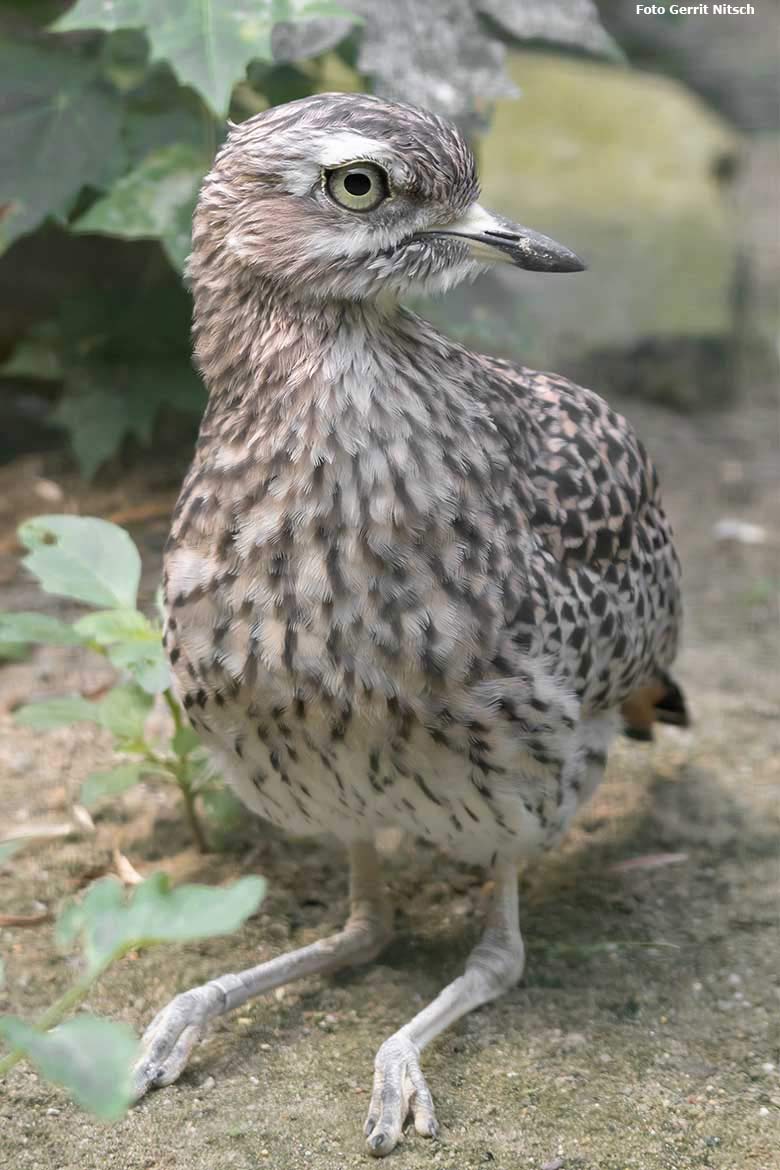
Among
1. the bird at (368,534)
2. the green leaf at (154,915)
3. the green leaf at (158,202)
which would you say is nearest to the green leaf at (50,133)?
the green leaf at (158,202)

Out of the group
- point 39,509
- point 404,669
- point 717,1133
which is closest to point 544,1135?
point 717,1133

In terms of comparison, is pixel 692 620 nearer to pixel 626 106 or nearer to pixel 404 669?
pixel 404 669

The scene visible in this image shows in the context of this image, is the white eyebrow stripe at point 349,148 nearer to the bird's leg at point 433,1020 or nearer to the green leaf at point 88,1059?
the green leaf at point 88,1059

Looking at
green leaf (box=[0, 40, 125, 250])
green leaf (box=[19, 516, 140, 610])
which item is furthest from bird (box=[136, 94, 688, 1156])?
green leaf (box=[0, 40, 125, 250])

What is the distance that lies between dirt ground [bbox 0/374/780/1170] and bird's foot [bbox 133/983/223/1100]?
0.04 m

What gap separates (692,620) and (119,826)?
7.54 feet

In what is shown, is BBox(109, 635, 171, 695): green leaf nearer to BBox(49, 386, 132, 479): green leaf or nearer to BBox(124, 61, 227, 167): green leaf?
BBox(124, 61, 227, 167): green leaf

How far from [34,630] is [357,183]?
4.67ft

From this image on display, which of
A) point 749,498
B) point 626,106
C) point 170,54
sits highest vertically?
point 170,54

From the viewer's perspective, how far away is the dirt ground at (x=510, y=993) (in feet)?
9.75

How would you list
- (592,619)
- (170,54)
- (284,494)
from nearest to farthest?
1. (284,494)
2. (592,619)
3. (170,54)

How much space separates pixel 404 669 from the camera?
294cm

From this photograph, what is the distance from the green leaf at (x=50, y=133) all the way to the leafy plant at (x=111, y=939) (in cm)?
293

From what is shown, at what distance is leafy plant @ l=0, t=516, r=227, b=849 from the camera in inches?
136
